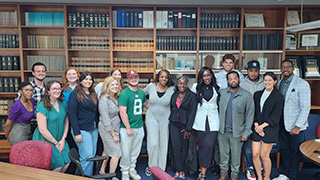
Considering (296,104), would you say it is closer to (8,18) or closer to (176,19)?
(176,19)

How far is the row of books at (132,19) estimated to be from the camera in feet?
15.7

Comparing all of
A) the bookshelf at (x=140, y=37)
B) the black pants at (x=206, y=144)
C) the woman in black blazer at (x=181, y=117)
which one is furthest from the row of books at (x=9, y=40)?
the black pants at (x=206, y=144)

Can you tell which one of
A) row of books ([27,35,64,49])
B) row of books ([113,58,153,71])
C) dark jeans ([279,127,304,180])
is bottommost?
dark jeans ([279,127,304,180])

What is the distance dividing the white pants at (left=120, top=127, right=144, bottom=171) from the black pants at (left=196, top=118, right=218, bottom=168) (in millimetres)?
858

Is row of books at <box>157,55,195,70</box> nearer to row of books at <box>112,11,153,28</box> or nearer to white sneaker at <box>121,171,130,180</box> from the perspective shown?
row of books at <box>112,11,153,28</box>

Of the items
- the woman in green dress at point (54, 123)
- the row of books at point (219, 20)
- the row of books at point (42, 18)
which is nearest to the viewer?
the woman in green dress at point (54, 123)

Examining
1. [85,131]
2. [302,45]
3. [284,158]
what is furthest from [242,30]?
[85,131]

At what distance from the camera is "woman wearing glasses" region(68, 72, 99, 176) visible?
9.94 ft

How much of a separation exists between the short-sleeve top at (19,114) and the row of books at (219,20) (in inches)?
137

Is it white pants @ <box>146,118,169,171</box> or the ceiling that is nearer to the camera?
white pants @ <box>146,118,169,171</box>

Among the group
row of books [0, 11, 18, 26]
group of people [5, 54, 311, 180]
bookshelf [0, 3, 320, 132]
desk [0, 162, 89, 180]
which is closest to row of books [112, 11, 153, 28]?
bookshelf [0, 3, 320, 132]

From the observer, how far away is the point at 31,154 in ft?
7.56

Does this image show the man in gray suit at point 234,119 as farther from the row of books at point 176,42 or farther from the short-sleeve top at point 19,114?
the short-sleeve top at point 19,114

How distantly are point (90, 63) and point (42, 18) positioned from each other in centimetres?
125
